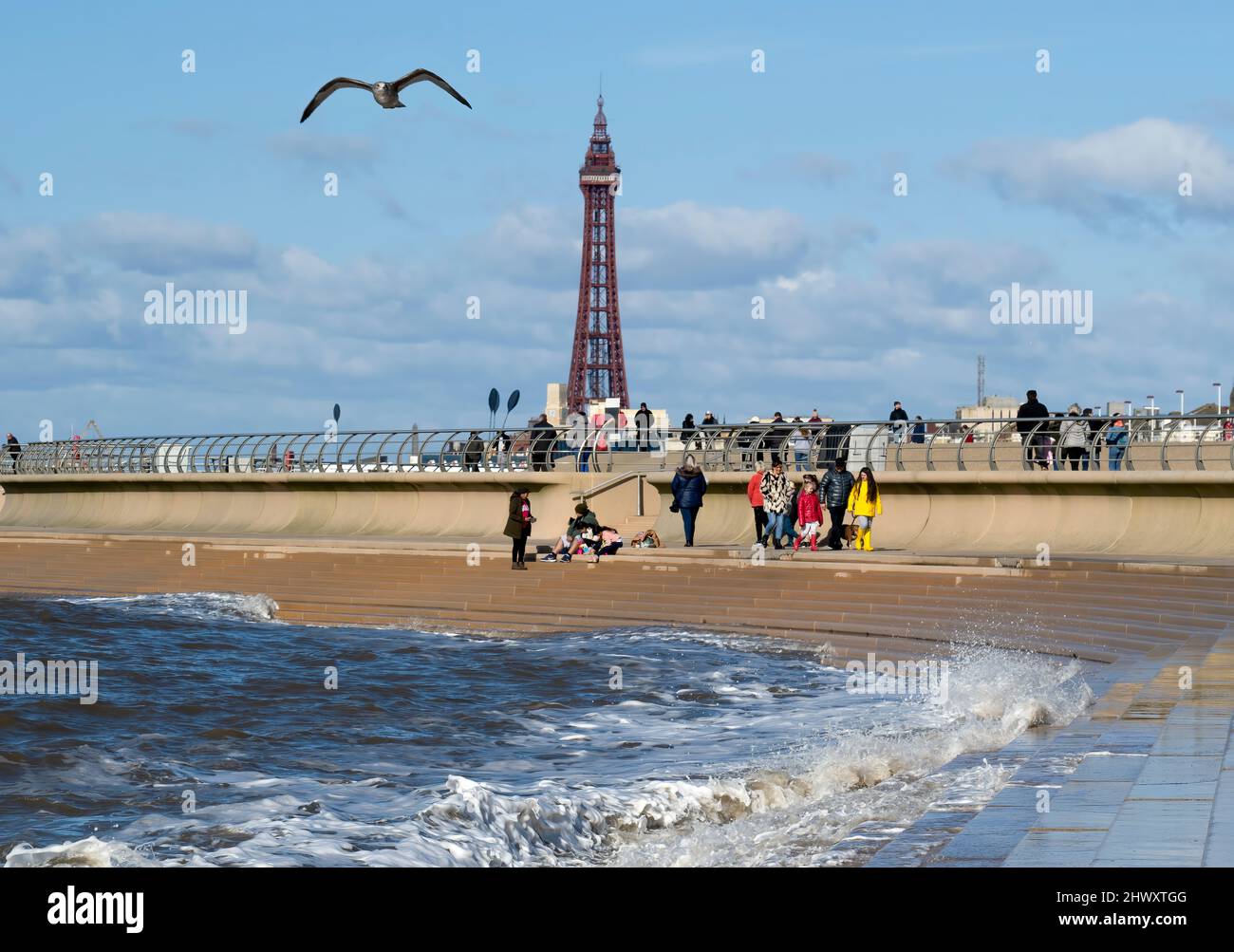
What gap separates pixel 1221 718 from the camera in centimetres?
963

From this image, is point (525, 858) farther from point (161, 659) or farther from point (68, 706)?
point (161, 659)

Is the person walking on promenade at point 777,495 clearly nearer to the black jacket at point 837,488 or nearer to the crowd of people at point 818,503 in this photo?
the crowd of people at point 818,503

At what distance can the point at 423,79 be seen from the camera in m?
16.1

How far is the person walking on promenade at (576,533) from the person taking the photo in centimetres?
2341

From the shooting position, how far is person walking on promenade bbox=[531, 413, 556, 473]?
97.4 ft

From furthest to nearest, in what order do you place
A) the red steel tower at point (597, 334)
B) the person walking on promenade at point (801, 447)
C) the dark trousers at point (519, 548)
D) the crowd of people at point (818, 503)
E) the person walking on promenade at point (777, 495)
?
the red steel tower at point (597, 334)
the person walking on promenade at point (801, 447)
the dark trousers at point (519, 548)
the person walking on promenade at point (777, 495)
the crowd of people at point (818, 503)

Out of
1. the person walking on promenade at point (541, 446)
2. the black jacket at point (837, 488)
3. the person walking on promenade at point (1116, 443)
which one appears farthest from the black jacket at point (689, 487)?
the person walking on promenade at point (541, 446)

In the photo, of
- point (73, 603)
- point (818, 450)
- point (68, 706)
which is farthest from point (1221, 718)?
point (73, 603)

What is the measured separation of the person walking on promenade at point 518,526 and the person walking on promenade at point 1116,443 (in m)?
7.86

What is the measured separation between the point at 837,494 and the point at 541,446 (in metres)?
9.37

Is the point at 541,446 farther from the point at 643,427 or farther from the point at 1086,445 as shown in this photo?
the point at 1086,445

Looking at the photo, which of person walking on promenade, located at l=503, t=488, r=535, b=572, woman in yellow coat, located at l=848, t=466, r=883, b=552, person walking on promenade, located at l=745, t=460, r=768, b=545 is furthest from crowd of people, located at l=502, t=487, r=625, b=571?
woman in yellow coat, located at l=848, t=466, r=883, b=552

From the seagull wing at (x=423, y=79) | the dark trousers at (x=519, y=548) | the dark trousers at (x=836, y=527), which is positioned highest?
the seagull wing at (x=423, y=79)
